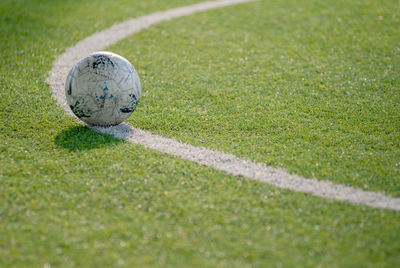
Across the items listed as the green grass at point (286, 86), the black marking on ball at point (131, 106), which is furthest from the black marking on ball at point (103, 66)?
the green grass at point (286, 86)

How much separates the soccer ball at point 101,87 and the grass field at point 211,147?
46cm

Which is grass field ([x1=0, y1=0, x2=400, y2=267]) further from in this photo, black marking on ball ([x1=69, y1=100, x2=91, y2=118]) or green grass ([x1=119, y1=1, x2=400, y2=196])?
black marking on ball ([x1=69, y1=100, x2=91, y2=118])

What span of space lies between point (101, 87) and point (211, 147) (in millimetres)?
1931

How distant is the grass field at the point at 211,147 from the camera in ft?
13.9

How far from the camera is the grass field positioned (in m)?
4.24

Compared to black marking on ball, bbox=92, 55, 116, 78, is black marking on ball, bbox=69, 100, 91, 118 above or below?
below

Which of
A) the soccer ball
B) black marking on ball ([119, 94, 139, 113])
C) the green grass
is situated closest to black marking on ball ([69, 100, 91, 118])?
the soccer ball

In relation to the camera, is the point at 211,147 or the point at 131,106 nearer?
the point at 211,147

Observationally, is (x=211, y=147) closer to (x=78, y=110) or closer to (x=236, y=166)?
(x=236, y=166)

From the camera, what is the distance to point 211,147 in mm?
6125

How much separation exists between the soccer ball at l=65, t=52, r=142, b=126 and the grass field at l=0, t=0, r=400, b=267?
0.46 meters

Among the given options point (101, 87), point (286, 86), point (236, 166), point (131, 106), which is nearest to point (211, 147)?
point (236, 166)

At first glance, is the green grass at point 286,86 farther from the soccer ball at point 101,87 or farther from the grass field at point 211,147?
the soccer ball at point 101,87

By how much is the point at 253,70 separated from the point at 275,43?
1.78 meters
